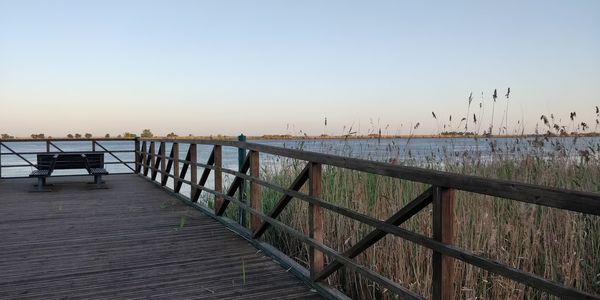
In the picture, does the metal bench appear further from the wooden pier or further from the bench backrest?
the wooden pier

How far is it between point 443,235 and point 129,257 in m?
3.04

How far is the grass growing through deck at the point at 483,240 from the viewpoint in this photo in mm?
3402

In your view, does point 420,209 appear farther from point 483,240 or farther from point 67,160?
point 67,160

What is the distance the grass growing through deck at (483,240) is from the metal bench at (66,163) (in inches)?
231

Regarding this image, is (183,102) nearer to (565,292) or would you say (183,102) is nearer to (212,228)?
(212,228)

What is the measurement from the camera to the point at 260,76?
2162 cm

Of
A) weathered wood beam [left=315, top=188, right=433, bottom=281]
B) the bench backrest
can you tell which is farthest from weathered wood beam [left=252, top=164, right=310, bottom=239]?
the bench backrest

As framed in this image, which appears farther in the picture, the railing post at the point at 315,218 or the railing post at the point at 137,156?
the railing post at the point at 137,156

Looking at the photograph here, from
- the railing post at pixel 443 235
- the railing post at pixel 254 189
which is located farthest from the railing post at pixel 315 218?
the railing post at pixel 254 189

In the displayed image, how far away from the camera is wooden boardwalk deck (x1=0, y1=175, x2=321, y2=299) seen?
3.46m

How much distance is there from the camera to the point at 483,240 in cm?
370

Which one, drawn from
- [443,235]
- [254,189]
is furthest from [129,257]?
[443,235]

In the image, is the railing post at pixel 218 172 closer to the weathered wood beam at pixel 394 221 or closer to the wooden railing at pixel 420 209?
the wooden railing at pixel 420 209

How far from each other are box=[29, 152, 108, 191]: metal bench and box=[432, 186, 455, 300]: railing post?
28.4 ft
